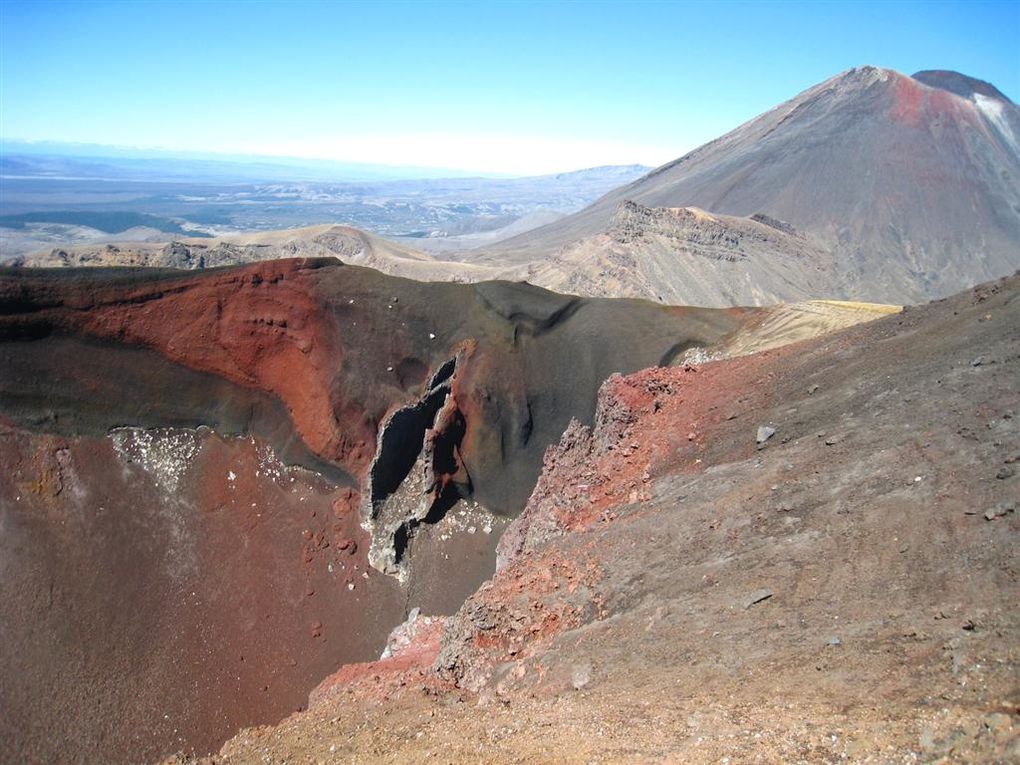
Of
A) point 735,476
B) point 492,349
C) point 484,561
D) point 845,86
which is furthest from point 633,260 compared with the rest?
point 845,86

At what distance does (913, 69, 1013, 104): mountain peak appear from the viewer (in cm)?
11550

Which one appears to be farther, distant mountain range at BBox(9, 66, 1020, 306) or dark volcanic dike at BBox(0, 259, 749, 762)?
distant mountain range at BBox(9, 66, 1020, 306)

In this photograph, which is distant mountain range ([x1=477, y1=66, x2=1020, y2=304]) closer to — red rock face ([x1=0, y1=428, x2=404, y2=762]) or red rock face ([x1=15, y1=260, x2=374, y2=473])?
red rock face ([x1=15, y1=260, x2=374, y2=473])

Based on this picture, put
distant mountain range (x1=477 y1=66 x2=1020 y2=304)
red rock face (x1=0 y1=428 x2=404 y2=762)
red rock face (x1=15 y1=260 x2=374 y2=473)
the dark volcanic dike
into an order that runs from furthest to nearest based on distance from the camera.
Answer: distant mountain range (x1=477 y1=66 x2=1020 y2=304) < red rock face (x1=15 y1=260 x2=374 y2=473) < the dark volcanic dike < red rock face (x1=0 y1=428 x2=404 y2=762)

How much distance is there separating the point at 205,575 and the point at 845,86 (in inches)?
5065

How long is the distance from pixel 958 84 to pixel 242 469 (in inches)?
5477

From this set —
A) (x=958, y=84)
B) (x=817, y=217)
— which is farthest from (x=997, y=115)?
(x=817, y=217)

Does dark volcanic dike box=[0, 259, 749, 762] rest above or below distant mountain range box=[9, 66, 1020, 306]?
below

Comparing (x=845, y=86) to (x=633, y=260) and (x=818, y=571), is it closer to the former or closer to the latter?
(x=633, y=260)

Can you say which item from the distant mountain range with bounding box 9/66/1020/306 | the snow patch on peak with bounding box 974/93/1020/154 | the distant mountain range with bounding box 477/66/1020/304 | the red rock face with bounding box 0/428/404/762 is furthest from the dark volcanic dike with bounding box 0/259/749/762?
the snow patch on peak with bounding box 974/93/1020/154

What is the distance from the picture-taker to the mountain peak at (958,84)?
115500 mm

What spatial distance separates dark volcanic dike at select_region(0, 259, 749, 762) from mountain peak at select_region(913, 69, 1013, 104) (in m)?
119

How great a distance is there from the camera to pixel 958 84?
117500 millimetres

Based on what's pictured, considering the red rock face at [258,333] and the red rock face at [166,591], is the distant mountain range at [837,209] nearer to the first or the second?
the red rock face at [258,333]
